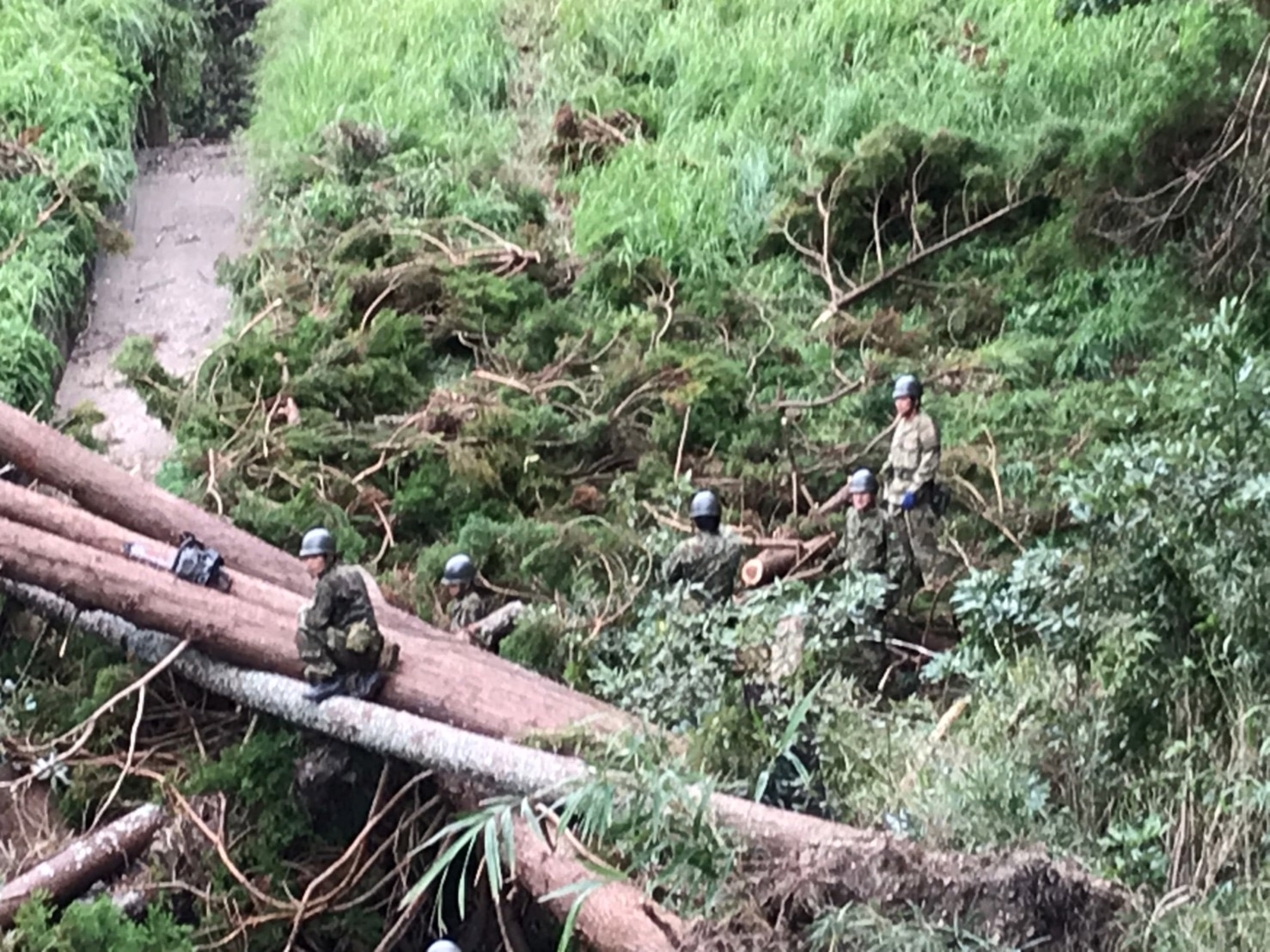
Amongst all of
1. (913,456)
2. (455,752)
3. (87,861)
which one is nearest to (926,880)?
(455,752)

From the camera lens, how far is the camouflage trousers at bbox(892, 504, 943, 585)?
5176 mm

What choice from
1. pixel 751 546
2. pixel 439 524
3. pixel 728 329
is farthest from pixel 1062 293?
pixel 439 524

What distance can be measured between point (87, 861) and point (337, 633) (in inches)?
47.9

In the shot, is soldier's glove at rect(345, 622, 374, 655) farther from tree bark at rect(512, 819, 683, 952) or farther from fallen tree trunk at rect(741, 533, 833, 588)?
fallen tree trunk at rect(741, 533, 833, 588)

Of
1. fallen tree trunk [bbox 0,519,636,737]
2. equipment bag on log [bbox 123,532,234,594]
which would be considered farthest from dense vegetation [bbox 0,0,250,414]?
equipment bag on log [bbox 123,532,234,594]

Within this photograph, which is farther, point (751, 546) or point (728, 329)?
point (728, 329)

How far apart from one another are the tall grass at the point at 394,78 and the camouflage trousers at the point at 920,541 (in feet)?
19.0

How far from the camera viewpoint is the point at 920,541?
5227 millimetres

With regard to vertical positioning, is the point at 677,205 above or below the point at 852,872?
below

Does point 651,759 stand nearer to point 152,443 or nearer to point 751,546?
point 751,546

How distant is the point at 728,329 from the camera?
314 inches

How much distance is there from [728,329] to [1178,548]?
16.2 ft

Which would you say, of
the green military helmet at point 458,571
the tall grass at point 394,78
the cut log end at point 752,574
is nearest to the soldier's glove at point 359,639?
the green military helmet at point 458,571

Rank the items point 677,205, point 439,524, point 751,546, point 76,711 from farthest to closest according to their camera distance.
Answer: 1. point 677,205
2. point 439,524
3. point 751,546
4. point 76,711
